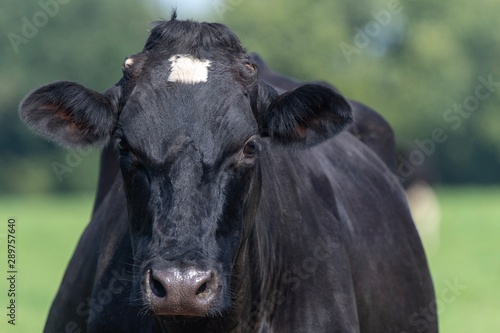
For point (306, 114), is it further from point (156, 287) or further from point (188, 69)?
point (156, 287)

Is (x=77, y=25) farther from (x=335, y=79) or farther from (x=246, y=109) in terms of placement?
(x=246, y=109)

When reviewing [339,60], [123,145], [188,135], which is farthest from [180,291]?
[339,60]

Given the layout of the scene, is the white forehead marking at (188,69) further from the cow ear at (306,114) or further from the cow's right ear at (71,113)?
the cow ear at (306,114)

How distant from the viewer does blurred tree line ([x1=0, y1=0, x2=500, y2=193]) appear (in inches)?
2657

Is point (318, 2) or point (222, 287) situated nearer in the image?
point (222, 287)

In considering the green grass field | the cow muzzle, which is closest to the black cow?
the cow muzzle

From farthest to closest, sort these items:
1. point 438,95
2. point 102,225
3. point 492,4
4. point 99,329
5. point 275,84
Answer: point 492,4 < point 438,95 < point 275,84 < point 102,225 < point 99,329

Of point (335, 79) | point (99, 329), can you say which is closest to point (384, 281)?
point (99, 329)

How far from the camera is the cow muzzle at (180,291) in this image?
4188mm

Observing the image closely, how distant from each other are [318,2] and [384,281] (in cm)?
6974

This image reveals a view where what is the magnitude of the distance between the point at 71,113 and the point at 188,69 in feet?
2.16

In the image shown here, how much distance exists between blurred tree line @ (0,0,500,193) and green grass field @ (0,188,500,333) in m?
32.0

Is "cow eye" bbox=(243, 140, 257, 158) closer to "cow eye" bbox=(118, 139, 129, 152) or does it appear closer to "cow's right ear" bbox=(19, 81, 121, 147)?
"cow eye" bbox=(118, 139, 129, 152)

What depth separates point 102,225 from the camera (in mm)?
6199
